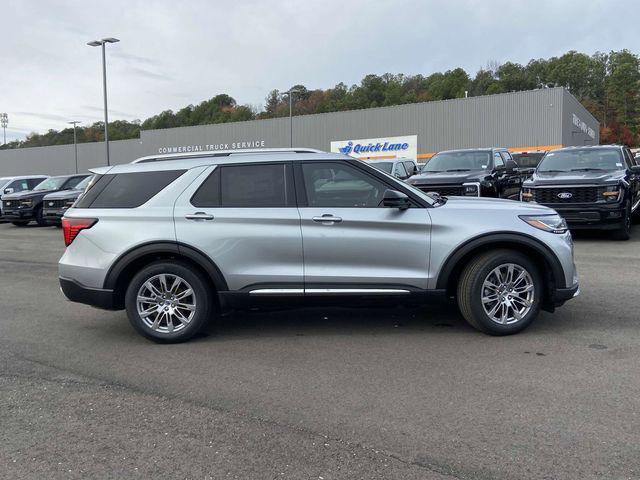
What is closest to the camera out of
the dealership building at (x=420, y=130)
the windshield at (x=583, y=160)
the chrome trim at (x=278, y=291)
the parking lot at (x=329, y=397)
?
the parking lot at (x=329, y=397)

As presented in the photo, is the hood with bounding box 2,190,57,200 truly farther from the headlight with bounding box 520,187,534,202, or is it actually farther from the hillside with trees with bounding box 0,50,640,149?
the hillside with trees with bounding box 0,50,640,149

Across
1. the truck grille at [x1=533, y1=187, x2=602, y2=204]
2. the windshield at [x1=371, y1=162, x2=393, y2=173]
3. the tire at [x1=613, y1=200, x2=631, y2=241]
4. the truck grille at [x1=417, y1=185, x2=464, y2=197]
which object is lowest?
the tire at [x1=613, y1=200, x2=631, y2=241]

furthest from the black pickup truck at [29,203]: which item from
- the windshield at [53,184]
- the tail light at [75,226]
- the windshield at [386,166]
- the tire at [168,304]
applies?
the tire at [168,304]

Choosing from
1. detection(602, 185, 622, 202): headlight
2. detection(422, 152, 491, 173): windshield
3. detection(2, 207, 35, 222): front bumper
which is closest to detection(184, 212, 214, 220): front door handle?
detection(602, 185, 622, 202): headlight

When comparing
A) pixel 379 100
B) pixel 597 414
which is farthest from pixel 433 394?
pixel 379 100

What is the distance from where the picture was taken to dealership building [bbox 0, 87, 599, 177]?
42.7m

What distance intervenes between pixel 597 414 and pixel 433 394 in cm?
106

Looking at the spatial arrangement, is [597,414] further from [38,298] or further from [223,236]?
[38,298]

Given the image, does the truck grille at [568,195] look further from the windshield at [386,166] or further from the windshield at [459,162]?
the windshield at [386,166]

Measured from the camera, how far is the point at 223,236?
5.27 metres

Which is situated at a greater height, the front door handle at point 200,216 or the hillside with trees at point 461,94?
the hillside with trees at point 461,94

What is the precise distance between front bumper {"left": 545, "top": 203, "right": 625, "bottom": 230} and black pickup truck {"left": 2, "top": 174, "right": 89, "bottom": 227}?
16.3m

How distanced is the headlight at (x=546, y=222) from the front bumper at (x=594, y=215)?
6.02m

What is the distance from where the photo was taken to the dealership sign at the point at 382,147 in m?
48.8
